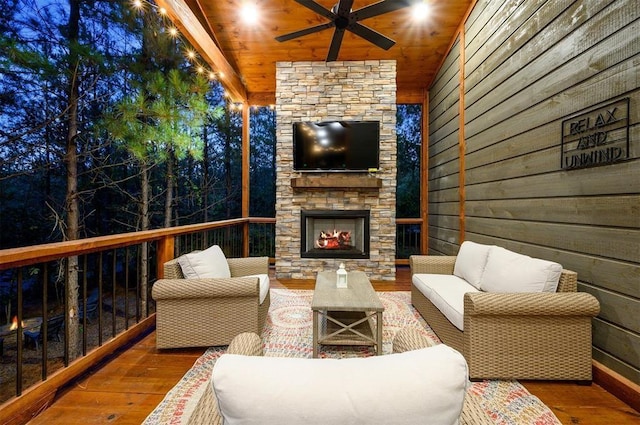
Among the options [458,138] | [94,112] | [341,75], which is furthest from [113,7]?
[458,138]

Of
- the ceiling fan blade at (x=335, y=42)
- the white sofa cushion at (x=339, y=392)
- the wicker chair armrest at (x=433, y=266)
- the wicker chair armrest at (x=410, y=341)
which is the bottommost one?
the wicker chair armrest at (x=433, y=266)

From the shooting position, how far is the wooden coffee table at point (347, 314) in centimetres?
209

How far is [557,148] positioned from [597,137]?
35cm

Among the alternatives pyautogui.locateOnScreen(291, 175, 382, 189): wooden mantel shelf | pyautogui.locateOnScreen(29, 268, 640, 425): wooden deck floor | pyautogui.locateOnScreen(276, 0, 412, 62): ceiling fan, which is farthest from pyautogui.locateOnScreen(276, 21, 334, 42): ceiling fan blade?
pyautogui.locateOnScreen(29, 268, 640, 425): wooden deck floor

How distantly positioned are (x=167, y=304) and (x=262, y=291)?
2.35 ft

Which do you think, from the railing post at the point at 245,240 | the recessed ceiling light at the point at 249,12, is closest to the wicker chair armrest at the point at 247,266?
the railing post at the point at 245,240

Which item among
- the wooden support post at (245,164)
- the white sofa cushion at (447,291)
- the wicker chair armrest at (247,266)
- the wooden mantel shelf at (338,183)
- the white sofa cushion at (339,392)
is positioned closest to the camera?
the white sofa cushion at (339,392)

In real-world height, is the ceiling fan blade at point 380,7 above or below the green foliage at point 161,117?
above

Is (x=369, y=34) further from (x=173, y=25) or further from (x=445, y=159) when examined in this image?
(x=173, y=25)

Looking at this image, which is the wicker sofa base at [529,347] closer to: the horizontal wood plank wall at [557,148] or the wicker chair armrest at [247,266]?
the horizontal wood plank wall at [557,148]

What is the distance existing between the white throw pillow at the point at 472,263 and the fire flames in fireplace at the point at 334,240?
6.35 ft

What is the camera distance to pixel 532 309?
1.86m

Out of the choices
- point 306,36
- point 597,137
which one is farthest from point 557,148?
point 306,36

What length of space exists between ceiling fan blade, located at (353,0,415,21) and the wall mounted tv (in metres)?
1.77
